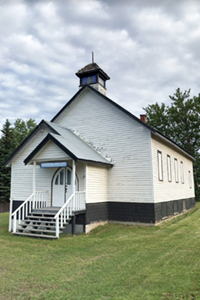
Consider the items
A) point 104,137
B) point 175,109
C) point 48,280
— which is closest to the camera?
point 48,280

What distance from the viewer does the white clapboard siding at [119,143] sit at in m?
13.1

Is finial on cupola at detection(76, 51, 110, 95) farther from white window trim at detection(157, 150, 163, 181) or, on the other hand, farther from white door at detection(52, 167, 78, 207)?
white door at detection(52, 167, 78, 207)

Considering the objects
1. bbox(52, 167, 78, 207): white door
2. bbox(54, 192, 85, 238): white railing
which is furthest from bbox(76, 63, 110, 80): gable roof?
bbox(54, 192, 85, 238): white railing

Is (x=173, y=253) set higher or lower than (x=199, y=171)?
lower

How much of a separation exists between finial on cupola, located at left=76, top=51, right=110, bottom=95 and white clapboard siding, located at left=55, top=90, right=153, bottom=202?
3.55 ft

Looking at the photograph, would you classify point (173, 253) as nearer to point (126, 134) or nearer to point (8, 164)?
point (126, 134)

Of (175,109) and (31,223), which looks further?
(175,109)

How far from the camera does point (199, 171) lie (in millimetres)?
35906

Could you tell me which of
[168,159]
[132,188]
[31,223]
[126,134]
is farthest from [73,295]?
[168,159]

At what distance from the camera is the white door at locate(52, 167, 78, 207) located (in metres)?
13.1

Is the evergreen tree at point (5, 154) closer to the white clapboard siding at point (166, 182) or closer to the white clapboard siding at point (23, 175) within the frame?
the white clapboard siding at point (23, 175)

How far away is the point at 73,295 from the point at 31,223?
7.01 metres

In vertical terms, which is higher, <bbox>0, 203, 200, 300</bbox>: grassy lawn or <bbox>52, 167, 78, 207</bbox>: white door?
<bbox>52, 167, 78, 207</bbox>: white door

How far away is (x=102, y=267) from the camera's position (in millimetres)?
6406
